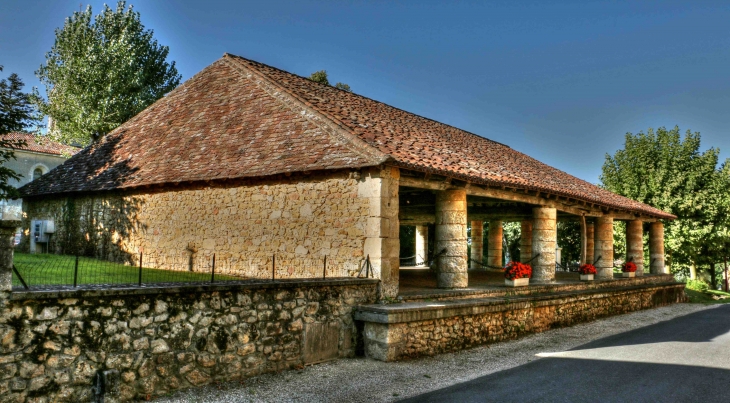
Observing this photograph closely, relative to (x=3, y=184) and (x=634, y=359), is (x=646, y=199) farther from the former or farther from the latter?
(x=3, y=184)

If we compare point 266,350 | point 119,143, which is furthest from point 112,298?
point 119,143

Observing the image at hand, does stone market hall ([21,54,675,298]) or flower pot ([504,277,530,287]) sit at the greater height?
stone market hall ([21,54,675,298])

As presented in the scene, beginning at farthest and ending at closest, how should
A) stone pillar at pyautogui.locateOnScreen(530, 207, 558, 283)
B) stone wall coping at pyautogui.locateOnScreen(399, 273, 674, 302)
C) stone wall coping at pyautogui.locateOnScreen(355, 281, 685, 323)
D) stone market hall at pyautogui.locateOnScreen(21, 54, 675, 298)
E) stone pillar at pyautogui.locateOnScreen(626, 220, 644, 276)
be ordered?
1. stone pillar at pyautogui.locateOnScreen(626, 220, 644, 276)
2. stone pillar at pyautogui.locateOnScreen(530, 207, 558, 283)
3. stone wall coping at pyautogui.locateOnScreen(399, 273, 674, 302)
4. stone market hall at pyautogui.locateOnScreen(21, 54, 675, 298)
5. stone wall coping at pyautogui.locateOnScreen(355, 281, 685, 323)

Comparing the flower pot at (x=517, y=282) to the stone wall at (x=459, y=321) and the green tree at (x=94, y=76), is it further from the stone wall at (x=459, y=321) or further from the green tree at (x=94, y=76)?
the green tree at (x=94, y=76)

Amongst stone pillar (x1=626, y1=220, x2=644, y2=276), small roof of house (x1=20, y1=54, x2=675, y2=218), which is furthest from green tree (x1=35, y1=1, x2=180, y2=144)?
stone pillar (x1=626, y1=220, x2=644, y2=276)

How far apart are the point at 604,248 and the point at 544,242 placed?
5614mm

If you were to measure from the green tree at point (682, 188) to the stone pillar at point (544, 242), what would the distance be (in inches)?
656

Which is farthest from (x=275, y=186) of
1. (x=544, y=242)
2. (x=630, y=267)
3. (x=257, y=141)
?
(x=630, y=267)

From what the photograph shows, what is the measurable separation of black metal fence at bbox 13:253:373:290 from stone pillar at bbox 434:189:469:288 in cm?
242

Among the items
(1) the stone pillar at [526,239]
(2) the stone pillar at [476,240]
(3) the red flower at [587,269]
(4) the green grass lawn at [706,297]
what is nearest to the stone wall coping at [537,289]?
(3) the red flower at [587,269]

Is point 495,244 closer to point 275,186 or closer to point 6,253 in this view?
point 275,186

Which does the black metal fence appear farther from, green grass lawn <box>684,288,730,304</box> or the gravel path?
green grass lawn <box>684,288,730,304</box>

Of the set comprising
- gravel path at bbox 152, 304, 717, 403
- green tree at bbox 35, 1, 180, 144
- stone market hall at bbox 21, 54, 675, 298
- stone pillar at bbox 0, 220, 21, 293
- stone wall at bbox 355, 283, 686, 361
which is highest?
green tree at bbox 35, 1, 180, 144

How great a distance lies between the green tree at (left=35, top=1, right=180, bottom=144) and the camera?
27578mm
